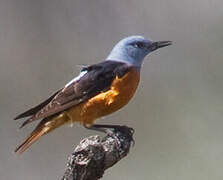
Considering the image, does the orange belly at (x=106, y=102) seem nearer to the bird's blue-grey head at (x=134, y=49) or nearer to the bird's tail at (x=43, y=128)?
the bird's tail at (x=43, y=128)

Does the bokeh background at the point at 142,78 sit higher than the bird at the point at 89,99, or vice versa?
the bird at the point at 89,99

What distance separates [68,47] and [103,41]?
0.52 m

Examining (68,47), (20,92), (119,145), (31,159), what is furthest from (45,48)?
(119,145)

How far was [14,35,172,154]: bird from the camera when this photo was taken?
766 cm

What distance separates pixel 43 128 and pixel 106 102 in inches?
21.8

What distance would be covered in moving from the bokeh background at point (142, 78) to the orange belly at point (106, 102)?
3282mm

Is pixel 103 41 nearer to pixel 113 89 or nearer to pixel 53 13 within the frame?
pixel 53 13

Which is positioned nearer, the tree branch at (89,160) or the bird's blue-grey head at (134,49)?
the tree branch at (89,160)

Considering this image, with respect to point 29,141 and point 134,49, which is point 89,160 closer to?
point 29,141

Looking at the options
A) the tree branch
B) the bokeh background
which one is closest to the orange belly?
the tree branch

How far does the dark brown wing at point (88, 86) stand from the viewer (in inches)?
305

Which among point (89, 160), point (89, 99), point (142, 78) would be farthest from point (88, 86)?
point (142, 78)

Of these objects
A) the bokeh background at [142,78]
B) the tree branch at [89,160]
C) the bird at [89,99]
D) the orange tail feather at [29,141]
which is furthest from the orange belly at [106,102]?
the bokeh background at [142,78]

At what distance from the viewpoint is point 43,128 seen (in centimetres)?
765
